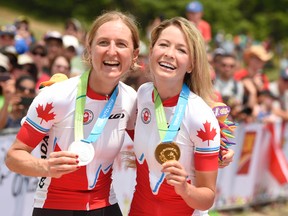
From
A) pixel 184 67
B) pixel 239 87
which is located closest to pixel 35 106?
pixel 184 67

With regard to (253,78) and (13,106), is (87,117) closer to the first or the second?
(13,106)

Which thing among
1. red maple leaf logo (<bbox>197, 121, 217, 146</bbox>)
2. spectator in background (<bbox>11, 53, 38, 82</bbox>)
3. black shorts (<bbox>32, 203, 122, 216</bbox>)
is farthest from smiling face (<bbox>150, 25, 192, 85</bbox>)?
spectator in background (<bbox>11, 53, 38, 82</bbox>)

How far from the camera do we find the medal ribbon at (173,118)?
4.00 m

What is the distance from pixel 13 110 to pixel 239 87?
409cm

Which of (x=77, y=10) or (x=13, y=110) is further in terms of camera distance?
(x=77, y=10)

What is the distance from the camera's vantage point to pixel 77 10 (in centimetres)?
3331

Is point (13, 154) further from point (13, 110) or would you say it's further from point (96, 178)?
point (13, 110)

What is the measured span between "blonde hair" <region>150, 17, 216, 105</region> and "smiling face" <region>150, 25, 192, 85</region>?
0.04 meters

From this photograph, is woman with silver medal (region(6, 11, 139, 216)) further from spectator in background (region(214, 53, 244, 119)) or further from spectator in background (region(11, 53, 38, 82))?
spectator in background (region(214, 53, 244, 119))

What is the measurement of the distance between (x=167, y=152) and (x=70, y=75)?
4.43 metres

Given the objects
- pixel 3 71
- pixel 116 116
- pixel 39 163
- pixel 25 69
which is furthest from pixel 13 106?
pixel 39 163

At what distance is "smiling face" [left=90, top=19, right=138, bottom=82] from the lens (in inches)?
162

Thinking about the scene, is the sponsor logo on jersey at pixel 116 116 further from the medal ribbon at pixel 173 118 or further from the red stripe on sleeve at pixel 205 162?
the red stripe on sleeve at pixel 205 162

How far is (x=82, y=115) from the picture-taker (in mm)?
4105
